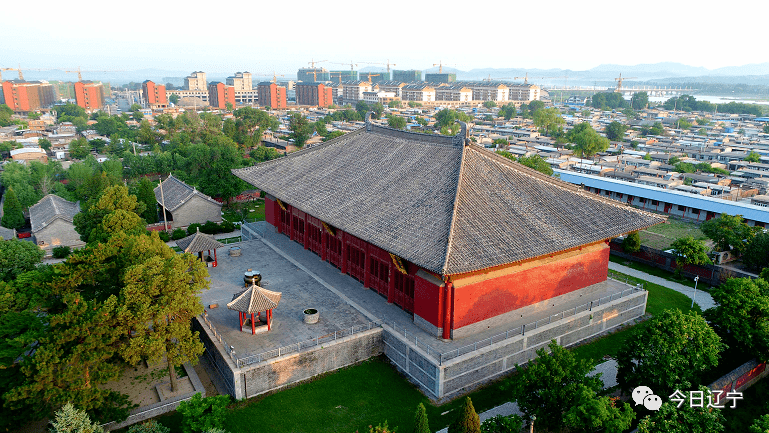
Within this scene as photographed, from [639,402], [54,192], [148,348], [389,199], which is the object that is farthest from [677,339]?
[54,192]

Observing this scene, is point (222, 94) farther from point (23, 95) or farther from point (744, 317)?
point (744, 317)

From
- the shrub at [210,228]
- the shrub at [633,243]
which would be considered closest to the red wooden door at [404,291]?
the shrub at [633,243]

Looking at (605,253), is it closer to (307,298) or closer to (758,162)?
(307,298)

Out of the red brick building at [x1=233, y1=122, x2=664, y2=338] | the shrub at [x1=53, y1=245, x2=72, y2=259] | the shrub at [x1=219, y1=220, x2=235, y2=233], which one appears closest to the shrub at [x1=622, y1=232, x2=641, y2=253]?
the red brick building at [x1=233, y1=122, x2=664, y2=338]

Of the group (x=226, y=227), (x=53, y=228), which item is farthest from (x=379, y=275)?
(x=53, y=228)

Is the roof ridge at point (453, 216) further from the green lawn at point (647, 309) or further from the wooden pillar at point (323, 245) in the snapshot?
the wooden pillar at point (323, 245)
